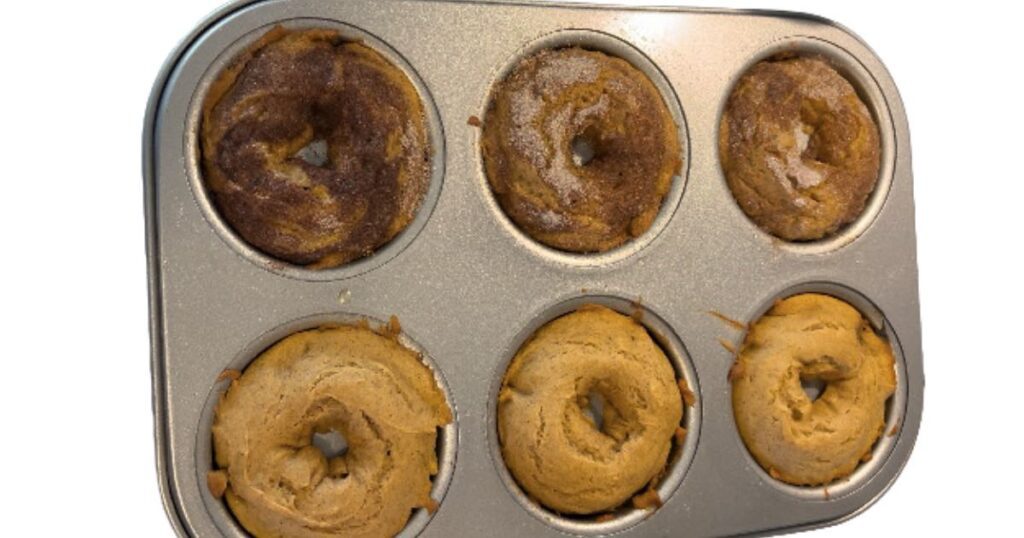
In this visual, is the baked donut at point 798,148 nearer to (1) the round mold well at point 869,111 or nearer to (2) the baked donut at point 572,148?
(1) the round mold well at point 869,111

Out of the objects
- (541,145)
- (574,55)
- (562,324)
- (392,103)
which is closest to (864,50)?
(574,55)

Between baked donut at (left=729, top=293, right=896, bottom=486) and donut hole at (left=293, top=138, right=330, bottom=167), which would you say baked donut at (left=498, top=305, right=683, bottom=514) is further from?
donut hole at (left=293, top=138, right=330, bottom=167)

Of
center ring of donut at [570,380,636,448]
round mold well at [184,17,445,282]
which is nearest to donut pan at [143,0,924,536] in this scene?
round mold well at [184,17,445,282]

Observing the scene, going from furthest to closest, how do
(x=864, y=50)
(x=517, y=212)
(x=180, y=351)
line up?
(x=864, y=50)
(x=517, y=212)
(x=180, y=351)

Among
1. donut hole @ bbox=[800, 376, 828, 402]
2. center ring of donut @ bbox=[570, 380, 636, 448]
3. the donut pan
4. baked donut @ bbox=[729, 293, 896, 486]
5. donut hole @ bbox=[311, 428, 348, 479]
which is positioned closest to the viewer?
the donut pan

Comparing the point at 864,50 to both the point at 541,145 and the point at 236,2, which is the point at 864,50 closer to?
the point at 541,145

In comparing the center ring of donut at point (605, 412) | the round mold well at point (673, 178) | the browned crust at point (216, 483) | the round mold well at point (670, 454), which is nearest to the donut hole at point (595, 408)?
the center ring of donut at point (605, 412)
